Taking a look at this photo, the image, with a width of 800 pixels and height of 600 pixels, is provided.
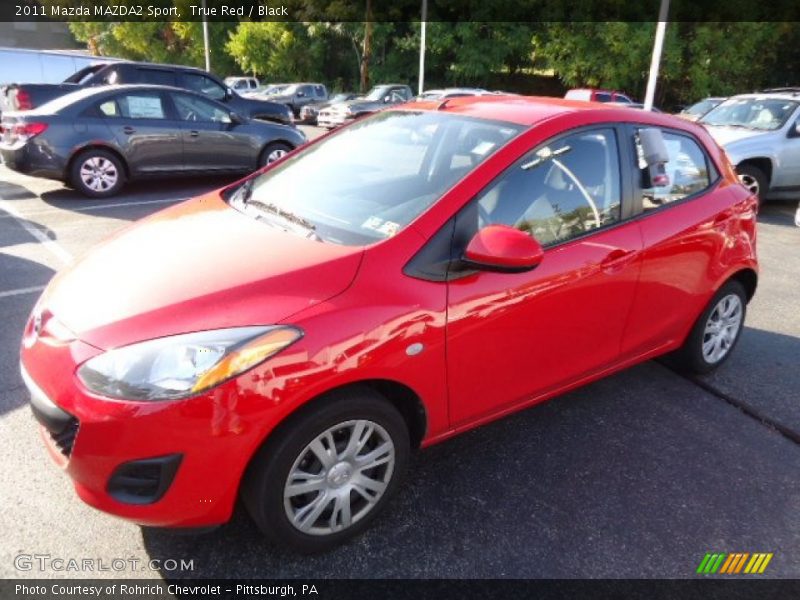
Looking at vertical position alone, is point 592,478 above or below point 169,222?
below

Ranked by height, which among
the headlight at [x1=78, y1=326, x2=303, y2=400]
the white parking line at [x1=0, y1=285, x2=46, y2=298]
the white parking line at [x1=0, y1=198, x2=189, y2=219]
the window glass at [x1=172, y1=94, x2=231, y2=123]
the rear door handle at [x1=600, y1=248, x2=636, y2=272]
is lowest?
the white parking line at [x1=0, y1=285, x2=46, y2=298]

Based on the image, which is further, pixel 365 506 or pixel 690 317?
pixel 690 317

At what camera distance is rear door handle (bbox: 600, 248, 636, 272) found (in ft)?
9.12

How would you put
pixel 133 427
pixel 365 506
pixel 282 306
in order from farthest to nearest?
1. pixel 365 506
2. pixel 282 306
3. pixel 133 427

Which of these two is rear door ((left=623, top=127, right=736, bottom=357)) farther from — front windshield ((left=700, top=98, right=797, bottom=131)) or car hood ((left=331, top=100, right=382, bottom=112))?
car hood ((left=331, top=100, right=382, bottom=112))

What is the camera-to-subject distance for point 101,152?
797 centimetres

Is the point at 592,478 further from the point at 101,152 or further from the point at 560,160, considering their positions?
→ the point at 101,152

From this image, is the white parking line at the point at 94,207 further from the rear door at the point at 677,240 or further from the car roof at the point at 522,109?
the rear door at the point at 677,240

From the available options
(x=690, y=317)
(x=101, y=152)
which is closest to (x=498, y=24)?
(x=101, y=152)

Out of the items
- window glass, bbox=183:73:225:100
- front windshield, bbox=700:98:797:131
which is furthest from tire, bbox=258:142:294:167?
front windshield, bbox=700:98:797:131

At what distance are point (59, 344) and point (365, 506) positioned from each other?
1259 mm

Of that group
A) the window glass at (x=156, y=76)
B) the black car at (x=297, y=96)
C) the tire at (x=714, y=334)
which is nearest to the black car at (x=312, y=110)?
the black car at (x=297, y=96)

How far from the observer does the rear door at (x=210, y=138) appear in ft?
28.6

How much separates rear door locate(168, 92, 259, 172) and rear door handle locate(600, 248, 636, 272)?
7419 millimetres
